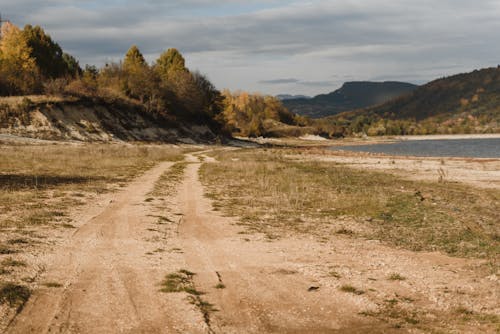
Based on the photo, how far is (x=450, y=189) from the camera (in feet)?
92.3

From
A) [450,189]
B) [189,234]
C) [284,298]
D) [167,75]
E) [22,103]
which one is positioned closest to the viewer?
[284,298]

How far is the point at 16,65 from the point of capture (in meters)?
80.0

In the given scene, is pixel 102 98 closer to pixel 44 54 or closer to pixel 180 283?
pixel 44 54

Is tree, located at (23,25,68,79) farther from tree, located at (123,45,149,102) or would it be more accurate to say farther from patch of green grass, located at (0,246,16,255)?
patch of green grass, located at (0,246,16,255)

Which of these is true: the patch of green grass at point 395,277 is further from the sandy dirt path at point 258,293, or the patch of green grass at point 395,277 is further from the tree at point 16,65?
the tree at point 16,65

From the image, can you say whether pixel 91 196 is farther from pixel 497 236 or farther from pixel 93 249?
pixel 497 236

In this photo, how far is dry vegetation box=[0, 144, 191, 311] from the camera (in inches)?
408

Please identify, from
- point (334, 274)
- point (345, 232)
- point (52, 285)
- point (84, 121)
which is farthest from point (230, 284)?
point (84, 121)

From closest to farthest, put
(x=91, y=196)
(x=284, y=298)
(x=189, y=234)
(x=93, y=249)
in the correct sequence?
(x=284, y=298), (x=93, y=249), (x=189, y=234), (x=91, y=196)

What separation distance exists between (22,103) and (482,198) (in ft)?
205

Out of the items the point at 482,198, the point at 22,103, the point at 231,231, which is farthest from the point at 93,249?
the point at 22,103

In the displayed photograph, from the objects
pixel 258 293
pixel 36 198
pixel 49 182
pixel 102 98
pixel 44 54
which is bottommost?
pixel 258 293

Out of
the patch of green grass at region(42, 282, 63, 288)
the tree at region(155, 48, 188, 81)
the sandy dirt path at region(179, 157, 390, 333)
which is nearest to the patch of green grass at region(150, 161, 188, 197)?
the sandy dirt path at region(179, 157, 390, 333)

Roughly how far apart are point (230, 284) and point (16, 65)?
276 feet
